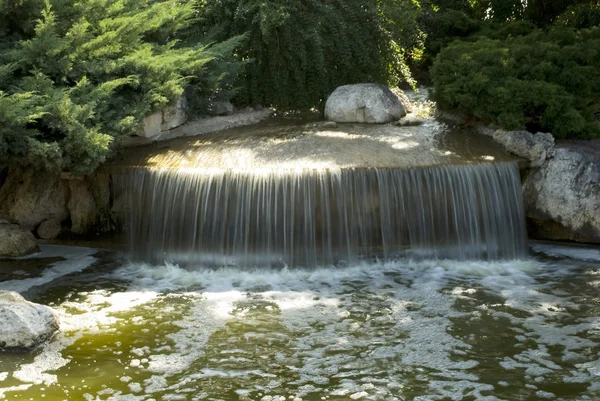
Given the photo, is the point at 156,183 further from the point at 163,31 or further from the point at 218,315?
the point at 163,31

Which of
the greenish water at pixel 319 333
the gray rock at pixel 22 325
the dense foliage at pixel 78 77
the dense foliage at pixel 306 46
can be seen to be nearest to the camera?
the greenish water at pixel 319 333

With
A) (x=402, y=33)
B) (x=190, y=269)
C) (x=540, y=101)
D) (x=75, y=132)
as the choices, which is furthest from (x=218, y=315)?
(x=402, y=33)

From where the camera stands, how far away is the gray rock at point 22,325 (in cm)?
722

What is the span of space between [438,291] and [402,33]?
752cm

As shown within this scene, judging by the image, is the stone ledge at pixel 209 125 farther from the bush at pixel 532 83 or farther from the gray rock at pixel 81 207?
the bush at pixel 532 83

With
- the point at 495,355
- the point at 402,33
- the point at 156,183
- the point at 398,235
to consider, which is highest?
the point at 402,33

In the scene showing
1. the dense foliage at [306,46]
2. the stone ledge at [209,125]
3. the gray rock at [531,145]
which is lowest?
the gray rock at [531,145]

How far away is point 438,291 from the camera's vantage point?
877 centimetres

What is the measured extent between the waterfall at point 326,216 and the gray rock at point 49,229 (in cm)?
155

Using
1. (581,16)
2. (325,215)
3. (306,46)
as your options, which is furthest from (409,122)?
(581,16)

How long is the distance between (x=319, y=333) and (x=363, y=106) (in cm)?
645

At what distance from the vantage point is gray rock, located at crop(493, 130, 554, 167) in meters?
10.8

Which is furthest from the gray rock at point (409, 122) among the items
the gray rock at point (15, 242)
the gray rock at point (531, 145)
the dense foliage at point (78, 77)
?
the gray rock at point (15, 242)

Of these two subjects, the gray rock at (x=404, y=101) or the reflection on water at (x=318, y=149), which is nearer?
the reflection on water at (x=318, y=149)
